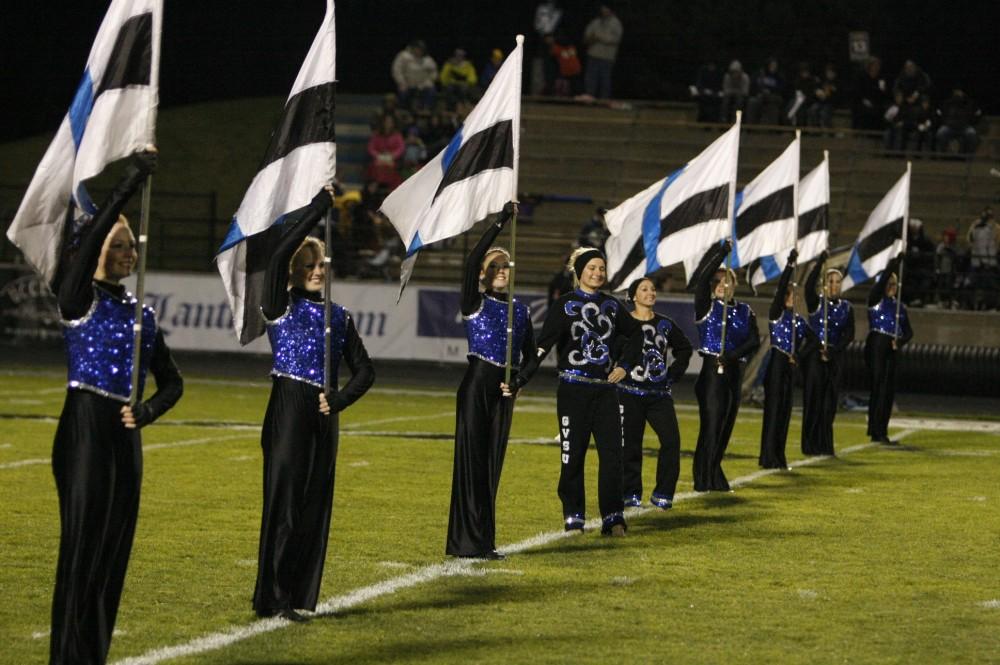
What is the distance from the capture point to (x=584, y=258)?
10.9 metres

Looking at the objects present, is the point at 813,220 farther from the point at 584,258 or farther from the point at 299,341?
the point at 299,341

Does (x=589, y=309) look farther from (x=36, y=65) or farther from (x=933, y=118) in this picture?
(x=36, y=65)

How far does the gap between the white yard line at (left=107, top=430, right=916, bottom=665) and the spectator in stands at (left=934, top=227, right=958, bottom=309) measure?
15.2 meters

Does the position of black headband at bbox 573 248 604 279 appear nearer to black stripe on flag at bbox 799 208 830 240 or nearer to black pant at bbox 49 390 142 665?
black pant at bbox 49 390 142 665

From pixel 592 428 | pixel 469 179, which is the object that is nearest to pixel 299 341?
pixel 469 179

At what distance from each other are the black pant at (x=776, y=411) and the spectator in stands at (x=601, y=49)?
19.1 m

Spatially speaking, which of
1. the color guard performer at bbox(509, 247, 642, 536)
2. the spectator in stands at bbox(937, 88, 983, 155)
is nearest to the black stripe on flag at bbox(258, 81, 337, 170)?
the color guard performer at bbox(509, 247, 642, 536)

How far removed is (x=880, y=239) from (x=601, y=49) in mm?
15759

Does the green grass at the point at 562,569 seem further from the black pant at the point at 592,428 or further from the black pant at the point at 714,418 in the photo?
the black pant at the point at 592,428

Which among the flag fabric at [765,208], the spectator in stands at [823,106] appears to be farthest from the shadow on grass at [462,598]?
the spectator in stands at [823,106]

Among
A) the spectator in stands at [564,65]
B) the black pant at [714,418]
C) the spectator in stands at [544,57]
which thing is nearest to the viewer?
the black pant at [714,418]

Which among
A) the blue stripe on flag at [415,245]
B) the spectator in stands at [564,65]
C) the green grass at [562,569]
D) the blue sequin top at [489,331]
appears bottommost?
the green grass at [562,569]

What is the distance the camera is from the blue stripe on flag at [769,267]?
1858 centimetres

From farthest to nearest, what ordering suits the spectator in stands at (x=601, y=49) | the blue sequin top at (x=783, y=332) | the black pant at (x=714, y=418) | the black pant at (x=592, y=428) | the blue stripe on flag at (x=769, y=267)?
the spectator in stands at (x=601, y=49) → the blue stripe on flag at (x=769, y=267) → the blue sequin top at (x=783, y=332) → the black pant at (x=714, y=418) → the black pant at (x=592, y=428)
